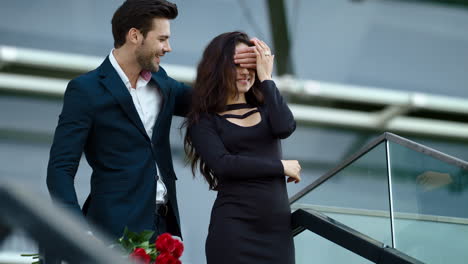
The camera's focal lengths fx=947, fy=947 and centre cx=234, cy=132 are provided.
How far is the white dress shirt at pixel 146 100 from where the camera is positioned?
10.5ft

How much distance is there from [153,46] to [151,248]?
0.76 meters

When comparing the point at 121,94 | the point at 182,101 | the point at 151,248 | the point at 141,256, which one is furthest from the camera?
the point at 182,101

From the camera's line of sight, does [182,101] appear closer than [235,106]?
No

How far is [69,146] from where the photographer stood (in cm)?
305

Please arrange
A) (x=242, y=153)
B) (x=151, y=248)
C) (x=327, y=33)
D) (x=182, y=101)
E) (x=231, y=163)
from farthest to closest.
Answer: (x=327, y=33) → (x=182, y=101) → (x=242, y=153) → (x=231, y=163) → (x=151, y=248)

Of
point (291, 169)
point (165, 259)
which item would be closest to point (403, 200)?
point (291, 169)

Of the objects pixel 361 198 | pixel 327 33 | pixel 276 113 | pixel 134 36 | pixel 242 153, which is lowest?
pixel 327 33

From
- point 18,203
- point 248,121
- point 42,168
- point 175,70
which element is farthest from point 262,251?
point 42,168

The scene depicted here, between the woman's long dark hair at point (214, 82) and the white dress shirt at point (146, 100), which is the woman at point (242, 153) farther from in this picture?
the white dress shirt at point (146, 100)

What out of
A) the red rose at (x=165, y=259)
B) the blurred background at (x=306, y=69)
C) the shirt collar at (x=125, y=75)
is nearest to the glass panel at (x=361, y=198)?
the shirt collar at (x=125, y=75)

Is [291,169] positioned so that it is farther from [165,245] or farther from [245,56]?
[165,245]

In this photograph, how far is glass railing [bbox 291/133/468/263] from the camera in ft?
11.5

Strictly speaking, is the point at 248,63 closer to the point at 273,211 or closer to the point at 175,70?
the point at 273,211

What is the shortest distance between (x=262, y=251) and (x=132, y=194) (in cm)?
47
